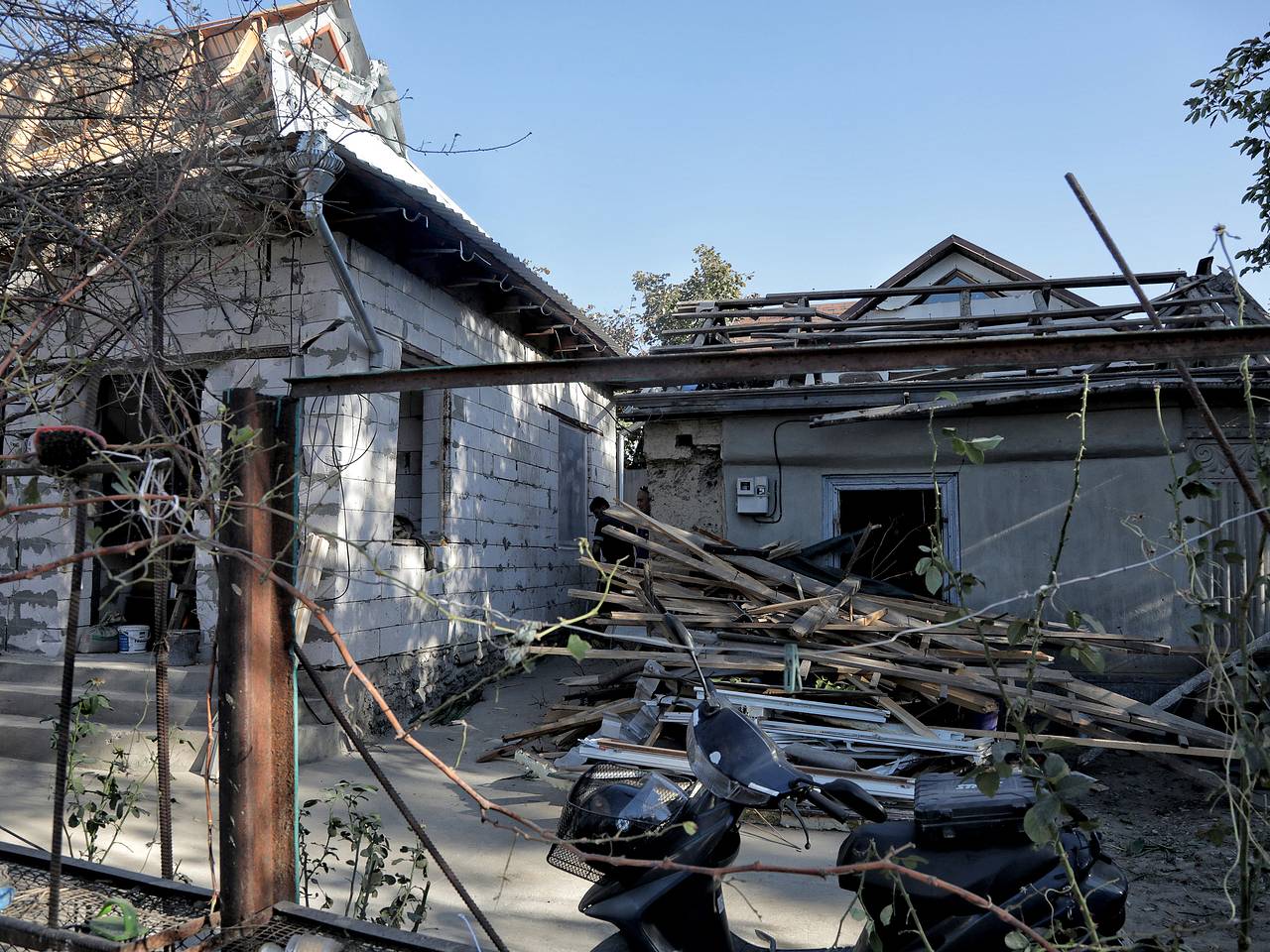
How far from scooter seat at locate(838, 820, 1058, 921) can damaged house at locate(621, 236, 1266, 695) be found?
212 inches

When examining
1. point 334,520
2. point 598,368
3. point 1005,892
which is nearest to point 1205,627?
point 1005,892

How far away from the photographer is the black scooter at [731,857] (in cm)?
220

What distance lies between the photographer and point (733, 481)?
850 cm

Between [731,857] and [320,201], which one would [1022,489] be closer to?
[320,201]

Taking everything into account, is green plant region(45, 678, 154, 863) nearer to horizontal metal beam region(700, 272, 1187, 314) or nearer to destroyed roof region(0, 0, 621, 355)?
destroyed roof region(0, 0, 621, 355)

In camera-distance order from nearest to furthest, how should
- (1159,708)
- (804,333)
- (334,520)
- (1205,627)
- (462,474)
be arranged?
(1205,627)
(1159,708)
(334,520)
(804,333)
(462,474)

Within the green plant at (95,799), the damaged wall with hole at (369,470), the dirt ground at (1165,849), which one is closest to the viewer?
the green plant at (95,799)

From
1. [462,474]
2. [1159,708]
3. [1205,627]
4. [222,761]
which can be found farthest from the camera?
[462,474]

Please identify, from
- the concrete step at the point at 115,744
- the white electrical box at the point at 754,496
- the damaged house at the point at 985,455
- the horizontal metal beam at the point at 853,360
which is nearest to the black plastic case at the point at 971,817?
the horizontal metal beam at the point at 853,360

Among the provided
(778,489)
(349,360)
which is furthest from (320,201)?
(778,489)

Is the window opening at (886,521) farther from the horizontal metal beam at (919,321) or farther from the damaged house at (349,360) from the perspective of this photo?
the damaged house at (349,360)

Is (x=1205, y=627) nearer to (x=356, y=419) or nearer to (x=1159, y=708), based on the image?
(x=1159, y=708)

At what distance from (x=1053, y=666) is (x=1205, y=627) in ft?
18.1

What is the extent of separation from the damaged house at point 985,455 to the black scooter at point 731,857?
539 cm
